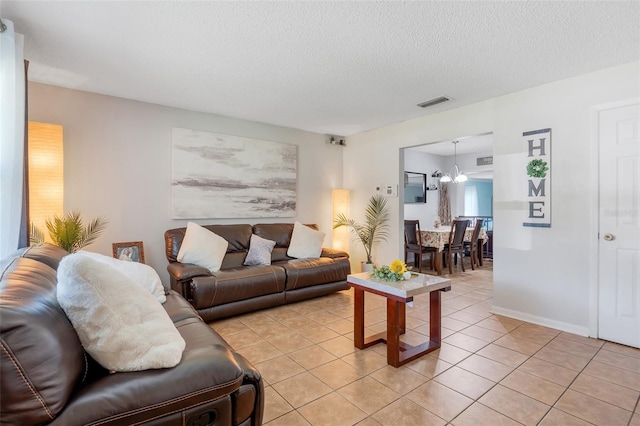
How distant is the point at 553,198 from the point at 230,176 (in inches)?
150

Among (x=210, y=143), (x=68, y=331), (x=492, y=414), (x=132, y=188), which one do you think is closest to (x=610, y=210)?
(x=492, y=414)

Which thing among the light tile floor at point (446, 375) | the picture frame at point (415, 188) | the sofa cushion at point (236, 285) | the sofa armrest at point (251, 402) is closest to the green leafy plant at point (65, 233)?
the sofa cushion at point (236, 285)

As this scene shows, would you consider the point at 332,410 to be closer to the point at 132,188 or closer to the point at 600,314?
the point at 600,314

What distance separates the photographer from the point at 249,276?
344 centimetres

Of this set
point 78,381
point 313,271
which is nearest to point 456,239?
point 313,271

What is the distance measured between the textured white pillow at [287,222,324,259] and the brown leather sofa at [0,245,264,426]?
114 inches

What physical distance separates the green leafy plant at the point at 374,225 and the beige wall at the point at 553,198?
1.53m

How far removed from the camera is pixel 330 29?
2.22m

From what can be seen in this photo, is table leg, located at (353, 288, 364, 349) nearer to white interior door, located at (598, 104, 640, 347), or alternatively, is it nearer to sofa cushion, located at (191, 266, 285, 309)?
sofa cushion, located at (191, 266, 285, 309)

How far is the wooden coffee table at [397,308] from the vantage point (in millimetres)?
2348

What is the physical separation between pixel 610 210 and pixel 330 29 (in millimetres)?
2893

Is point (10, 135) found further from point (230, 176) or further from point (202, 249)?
point (230, 176)

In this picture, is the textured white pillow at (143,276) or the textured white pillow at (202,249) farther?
the textured white pillow at (202,249)

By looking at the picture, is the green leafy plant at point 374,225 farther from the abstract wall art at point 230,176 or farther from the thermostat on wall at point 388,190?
the abstract wall art at point 230,176
